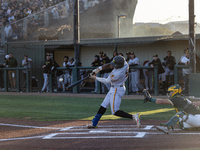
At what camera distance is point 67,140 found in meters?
5.94

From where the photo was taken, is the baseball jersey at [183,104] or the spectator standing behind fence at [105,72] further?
the spectator standing behind fence at [105,72]

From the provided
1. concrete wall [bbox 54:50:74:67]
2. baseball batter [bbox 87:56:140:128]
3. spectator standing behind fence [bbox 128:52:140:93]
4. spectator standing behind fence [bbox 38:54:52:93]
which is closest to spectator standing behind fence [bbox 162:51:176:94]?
spectator standing behind fence [bbox 128:52:140:93]

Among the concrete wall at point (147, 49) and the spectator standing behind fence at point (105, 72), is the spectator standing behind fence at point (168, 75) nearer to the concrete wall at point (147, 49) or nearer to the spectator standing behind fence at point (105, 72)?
the spectator standing behind fence at point (105, 72)

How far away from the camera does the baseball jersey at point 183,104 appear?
6.21 meters

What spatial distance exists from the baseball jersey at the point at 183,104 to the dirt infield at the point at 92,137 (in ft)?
1.55

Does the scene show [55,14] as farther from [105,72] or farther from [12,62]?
[105,72]

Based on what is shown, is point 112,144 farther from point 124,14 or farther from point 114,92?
point 124,14

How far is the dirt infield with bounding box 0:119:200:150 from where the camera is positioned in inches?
215

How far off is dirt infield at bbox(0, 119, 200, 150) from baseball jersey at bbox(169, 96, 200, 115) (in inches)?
18.6

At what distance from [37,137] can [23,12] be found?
18737 millimetres

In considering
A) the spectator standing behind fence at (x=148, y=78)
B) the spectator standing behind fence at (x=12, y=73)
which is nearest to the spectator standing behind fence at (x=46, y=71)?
the spectator standing behind fence at (x=12, y=73)

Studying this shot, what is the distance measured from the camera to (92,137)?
20.1 feet

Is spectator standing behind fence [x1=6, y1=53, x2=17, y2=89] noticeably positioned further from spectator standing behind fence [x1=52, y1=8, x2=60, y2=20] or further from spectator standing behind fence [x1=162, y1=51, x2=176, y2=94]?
spectator standing behind fence [x1=162, y1=51, x2=176, y2=94]

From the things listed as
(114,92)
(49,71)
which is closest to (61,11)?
(49,71)
